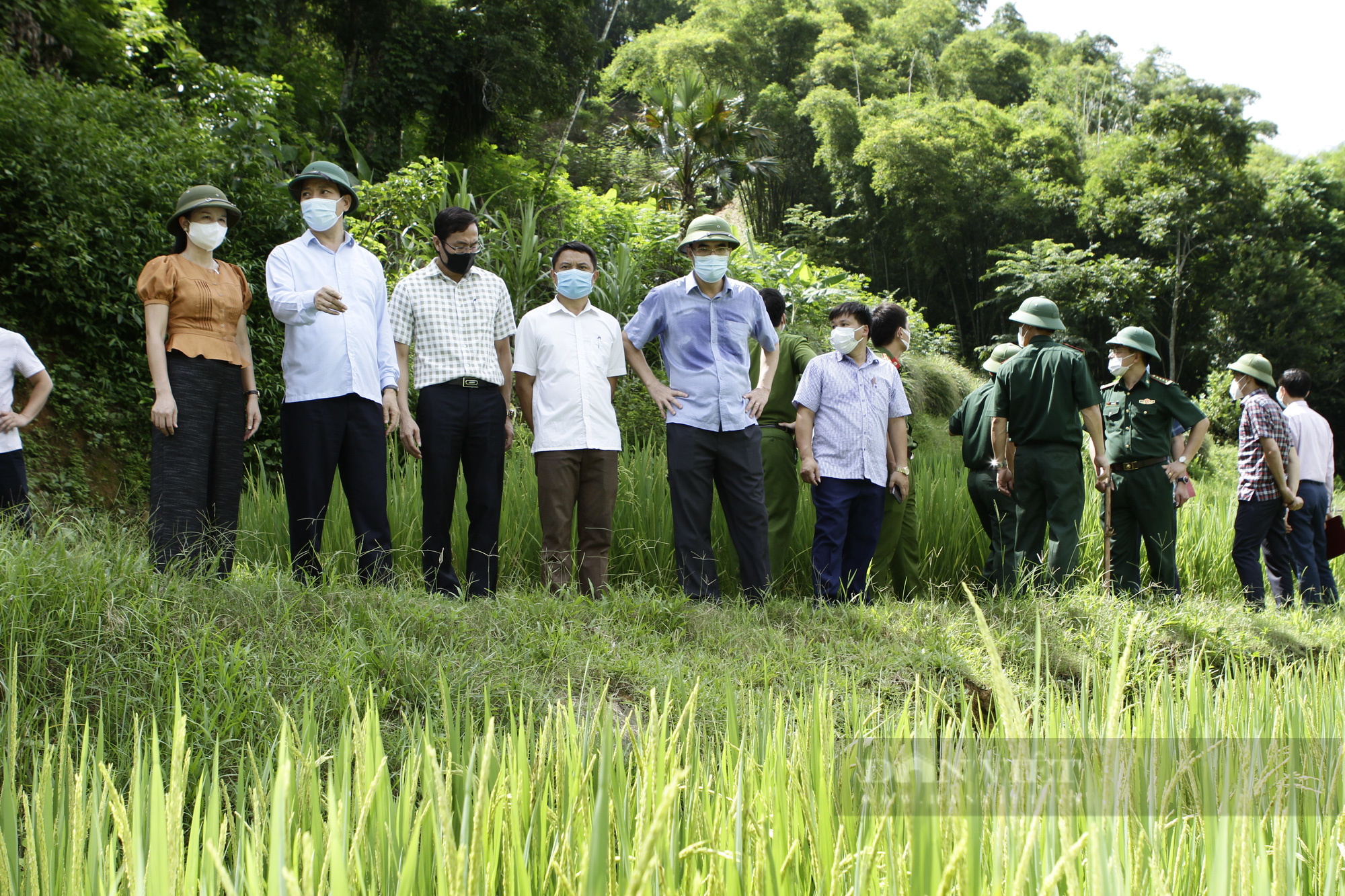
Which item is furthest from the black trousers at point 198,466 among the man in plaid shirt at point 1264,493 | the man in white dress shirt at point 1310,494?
the man in white dress shirt at point 1310,494

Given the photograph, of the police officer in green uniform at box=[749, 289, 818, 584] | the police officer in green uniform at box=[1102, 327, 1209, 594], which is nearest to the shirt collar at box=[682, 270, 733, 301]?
the police officer in green uniform at box=[749, 289, 818, 584]

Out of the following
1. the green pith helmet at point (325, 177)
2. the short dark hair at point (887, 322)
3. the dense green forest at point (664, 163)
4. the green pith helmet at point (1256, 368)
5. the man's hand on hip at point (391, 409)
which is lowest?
the man's hand on hip at point (391, 409)

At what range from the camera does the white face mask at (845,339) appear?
466 cm

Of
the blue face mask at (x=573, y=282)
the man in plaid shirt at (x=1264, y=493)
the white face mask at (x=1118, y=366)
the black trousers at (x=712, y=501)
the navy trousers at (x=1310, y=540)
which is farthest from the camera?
the navy trousers at (x=1310, y=540)

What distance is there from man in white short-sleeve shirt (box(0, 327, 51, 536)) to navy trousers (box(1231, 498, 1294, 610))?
6.13 m

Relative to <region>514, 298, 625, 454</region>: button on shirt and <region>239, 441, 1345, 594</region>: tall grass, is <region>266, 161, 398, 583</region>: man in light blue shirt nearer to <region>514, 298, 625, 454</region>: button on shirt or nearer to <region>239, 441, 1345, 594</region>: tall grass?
<region>239, 441, 1345, 594</region>: tall grass

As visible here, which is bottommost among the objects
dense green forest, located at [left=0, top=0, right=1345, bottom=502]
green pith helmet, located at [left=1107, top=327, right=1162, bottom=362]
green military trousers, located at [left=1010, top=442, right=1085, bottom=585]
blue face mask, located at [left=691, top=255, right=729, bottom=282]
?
green military trousers, located at [left=1010, top=442, right=1085, bottom=585]

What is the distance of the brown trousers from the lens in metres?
4.19

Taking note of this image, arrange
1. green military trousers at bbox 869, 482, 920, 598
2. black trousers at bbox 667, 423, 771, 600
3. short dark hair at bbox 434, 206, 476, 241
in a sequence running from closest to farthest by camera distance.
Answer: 1. short dark hair at bbox 434, 206, 476, 241
2. black trousers at bbox 667, 423, 771, 600
3. green military trousers at bbox 869, 482, 920, 598

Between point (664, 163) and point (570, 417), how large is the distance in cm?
2374

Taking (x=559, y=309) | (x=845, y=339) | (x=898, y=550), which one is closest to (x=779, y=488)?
(x=898, y=550)

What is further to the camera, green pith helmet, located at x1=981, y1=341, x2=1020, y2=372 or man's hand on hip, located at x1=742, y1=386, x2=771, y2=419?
green pith helmet, located at x1=981, y1=341, x2=1020, y2=372

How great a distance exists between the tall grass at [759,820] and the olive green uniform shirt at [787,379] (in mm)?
3259

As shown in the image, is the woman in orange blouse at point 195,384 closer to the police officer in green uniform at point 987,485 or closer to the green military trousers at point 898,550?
the green military trousers at point 898,550
